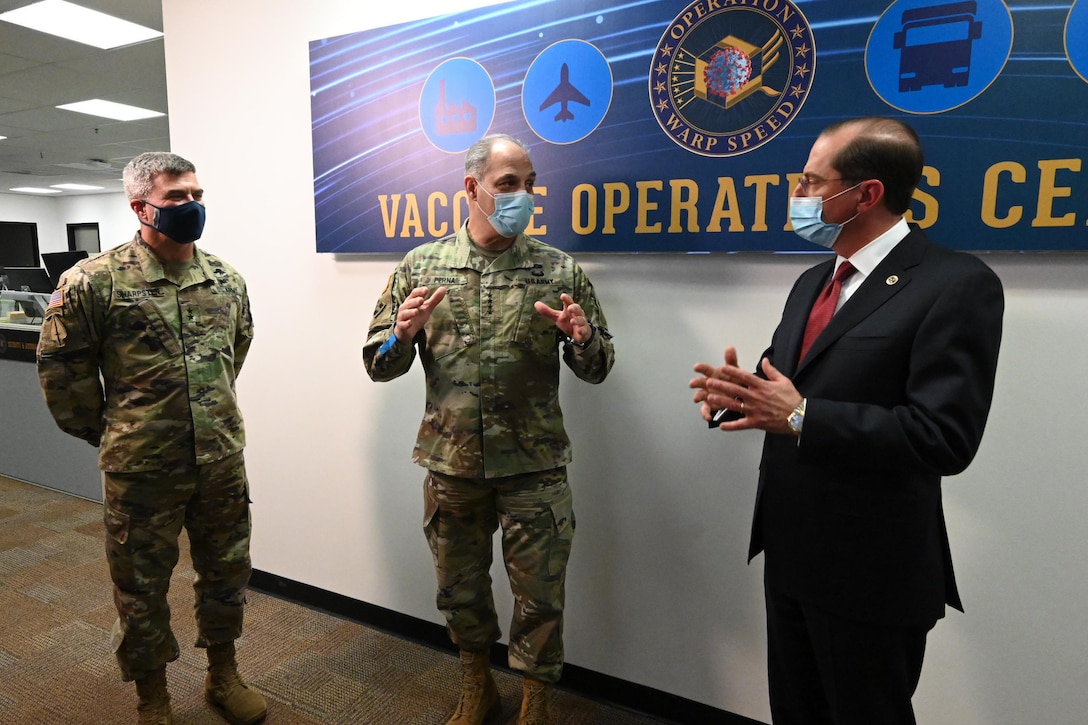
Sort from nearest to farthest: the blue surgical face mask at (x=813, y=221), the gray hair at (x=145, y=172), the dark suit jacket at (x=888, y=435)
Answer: the dark suit jacket at (x=888, y=435)
the blue surgical face mask at (x=813, y=221)
the gray hair at (x=145, y=172)

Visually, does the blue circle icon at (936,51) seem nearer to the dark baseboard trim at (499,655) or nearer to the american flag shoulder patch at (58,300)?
the dark baseboard trim at (499,655)

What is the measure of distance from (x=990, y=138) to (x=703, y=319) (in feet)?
2.58

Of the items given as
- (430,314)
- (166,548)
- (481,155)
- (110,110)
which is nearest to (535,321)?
(430,314)

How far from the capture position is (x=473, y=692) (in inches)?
77.3

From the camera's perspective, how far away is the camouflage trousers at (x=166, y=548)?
1803 millimetres

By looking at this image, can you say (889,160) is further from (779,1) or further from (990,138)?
(779,1)

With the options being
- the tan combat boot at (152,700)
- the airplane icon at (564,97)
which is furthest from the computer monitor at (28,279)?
the airplane icon at (564,97)

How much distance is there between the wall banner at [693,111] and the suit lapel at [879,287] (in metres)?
0.44

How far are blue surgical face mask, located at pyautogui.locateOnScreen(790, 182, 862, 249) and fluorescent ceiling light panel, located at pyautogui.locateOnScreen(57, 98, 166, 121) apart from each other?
7392 mm

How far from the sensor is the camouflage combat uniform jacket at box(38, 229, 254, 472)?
1.73 metres

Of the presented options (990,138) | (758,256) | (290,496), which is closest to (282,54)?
(290,496)

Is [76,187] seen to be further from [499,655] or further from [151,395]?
[499,655]

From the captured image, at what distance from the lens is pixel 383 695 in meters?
2.13

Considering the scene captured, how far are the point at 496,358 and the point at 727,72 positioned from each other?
3.22 feet
